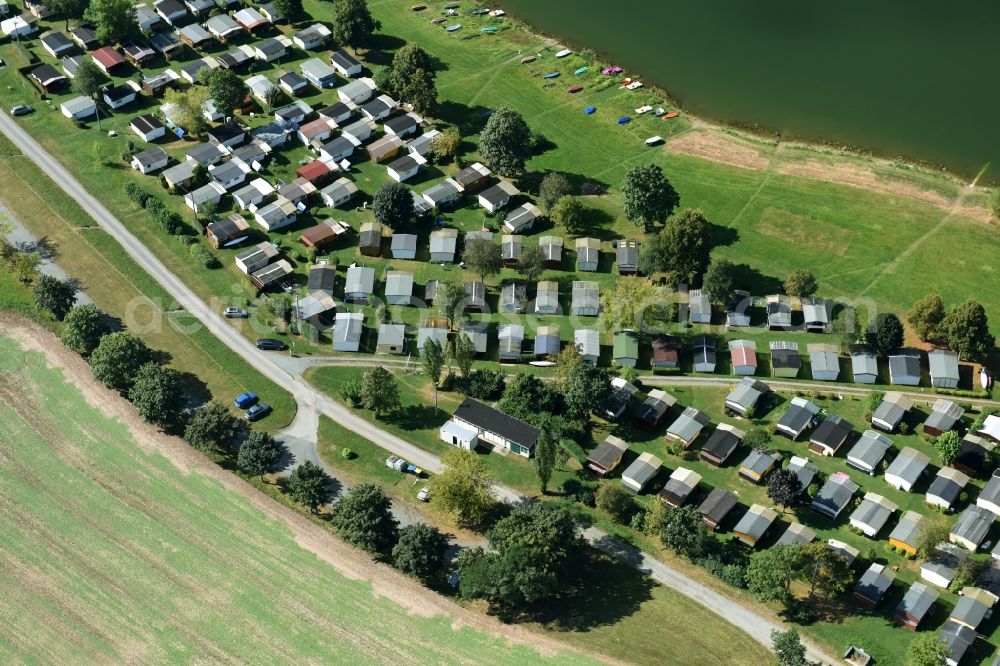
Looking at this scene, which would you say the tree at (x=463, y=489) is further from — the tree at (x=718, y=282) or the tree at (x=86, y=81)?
the tree at (x=86, y=81)

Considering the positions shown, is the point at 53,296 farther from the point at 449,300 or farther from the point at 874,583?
the point at 874,583

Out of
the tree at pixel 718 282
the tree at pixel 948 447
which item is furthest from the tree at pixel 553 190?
the tree at pixel 948 447

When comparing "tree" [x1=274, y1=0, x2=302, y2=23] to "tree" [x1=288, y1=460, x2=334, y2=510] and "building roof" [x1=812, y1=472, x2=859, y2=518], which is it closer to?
"tree" [x1=288, y1=460, x2=334, y2=510]

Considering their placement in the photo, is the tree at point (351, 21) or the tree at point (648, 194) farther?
the tree at point (351, 21)

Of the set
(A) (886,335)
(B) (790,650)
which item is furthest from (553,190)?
(B) (790,650)

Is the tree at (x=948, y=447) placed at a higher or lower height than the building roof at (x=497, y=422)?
higher

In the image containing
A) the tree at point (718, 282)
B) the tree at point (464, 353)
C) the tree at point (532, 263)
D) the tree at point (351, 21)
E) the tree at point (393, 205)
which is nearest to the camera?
the tree at point (464, 353)
